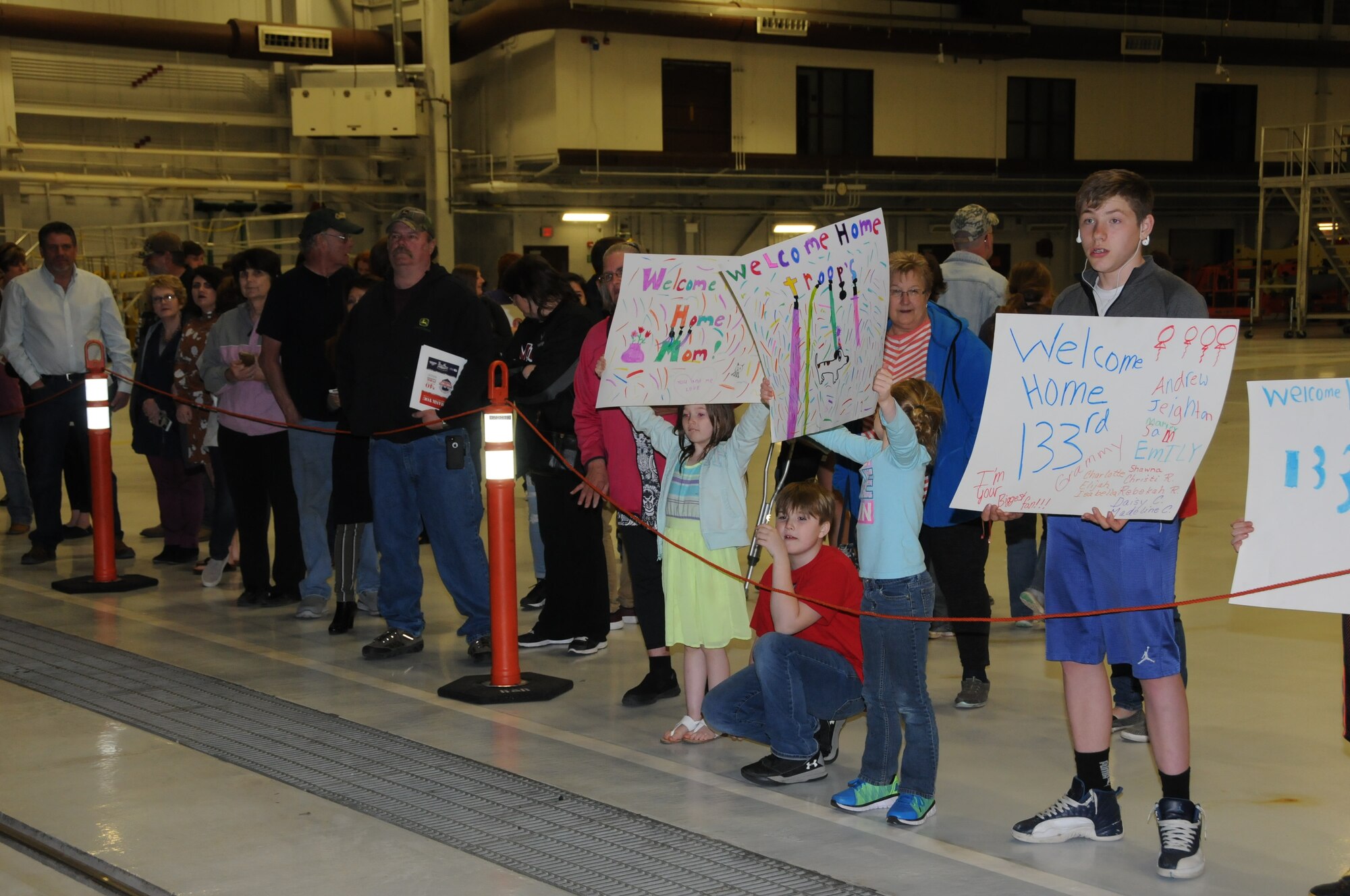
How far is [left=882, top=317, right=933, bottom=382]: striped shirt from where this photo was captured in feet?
18.0

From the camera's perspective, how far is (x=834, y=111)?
28391mm

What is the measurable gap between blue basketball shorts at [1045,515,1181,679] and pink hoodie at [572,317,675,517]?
1.95m

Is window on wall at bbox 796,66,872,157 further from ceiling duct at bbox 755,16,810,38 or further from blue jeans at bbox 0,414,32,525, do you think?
blue jeans at bbox 0,414,32,525

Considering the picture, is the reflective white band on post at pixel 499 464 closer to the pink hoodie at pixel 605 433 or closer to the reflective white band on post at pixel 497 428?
the reflective white band on post at pixel 497 428

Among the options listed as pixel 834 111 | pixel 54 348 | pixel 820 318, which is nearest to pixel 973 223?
pixel 820 318

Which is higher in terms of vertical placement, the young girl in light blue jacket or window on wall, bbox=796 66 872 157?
window on wall, bbox=796 66 872 157

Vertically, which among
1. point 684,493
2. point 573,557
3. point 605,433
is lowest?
point 573,557

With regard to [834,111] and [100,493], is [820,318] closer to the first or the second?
[100,493]

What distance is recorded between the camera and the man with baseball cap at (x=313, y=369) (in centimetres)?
714

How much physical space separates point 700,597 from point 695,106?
2318cm

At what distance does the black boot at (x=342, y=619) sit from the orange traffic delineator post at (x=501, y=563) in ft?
4.59

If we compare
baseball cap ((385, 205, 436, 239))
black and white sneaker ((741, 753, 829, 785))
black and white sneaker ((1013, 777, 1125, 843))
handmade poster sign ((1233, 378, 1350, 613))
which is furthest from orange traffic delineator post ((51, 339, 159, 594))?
handmade poster sign ((1233, 378, 1350, 613))

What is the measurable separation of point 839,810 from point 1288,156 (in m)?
28.9

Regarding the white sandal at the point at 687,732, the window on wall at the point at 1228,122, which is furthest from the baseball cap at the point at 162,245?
the window on wall at the point at 1228,122
